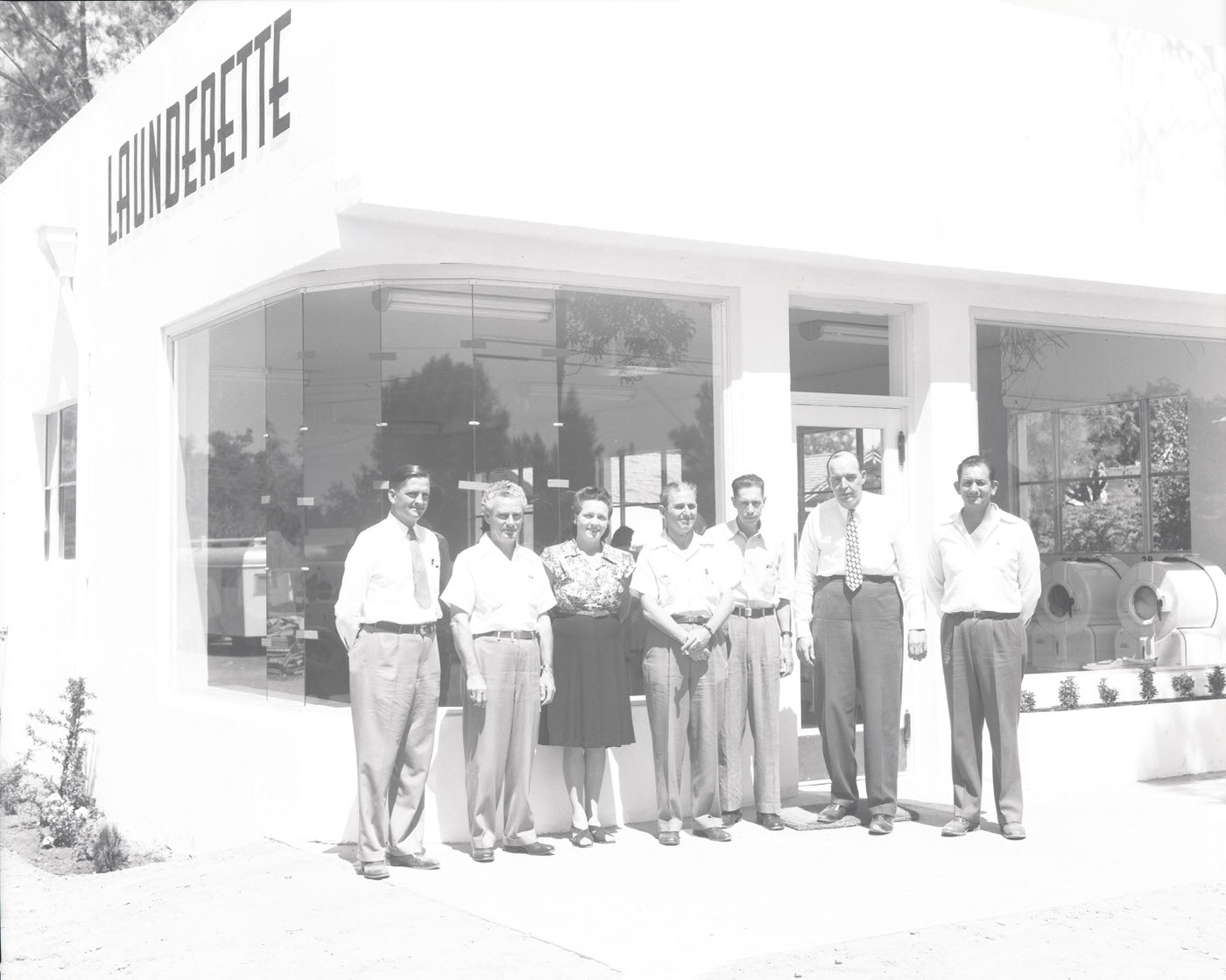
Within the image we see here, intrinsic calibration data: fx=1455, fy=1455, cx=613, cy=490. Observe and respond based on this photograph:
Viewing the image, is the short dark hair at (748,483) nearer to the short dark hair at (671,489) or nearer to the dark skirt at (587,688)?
the short dark hair at (671,489)

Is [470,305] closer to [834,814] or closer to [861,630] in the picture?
[861,630]

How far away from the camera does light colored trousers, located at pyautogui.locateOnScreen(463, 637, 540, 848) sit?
281 inches

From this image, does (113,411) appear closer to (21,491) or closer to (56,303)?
(56,303)

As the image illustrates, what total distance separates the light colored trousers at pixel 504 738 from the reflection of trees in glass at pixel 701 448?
1846 mm

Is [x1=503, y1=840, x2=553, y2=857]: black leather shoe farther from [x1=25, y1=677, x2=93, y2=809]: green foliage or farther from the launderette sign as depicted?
[x1=25, y1=677, x2=93, y2=809]: green foliage

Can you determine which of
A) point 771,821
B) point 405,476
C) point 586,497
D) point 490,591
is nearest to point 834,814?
point 771,821

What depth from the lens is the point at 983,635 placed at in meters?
7.66

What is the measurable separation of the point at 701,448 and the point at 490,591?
6.81 ft

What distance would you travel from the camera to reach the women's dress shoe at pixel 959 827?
757 cm

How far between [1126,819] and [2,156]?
23.5 meters

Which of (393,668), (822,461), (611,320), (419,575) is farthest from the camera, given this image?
(822,461)

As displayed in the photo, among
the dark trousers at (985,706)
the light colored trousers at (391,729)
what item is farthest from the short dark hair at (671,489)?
the dark trousers at (985,706)

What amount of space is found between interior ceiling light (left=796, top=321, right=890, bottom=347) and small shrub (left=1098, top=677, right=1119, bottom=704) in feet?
8.94

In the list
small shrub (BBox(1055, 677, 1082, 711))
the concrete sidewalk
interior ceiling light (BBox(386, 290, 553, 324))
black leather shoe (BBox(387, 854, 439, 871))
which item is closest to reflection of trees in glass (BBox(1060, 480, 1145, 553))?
small shrub (BBox(1055, 677, 1082, 711))
